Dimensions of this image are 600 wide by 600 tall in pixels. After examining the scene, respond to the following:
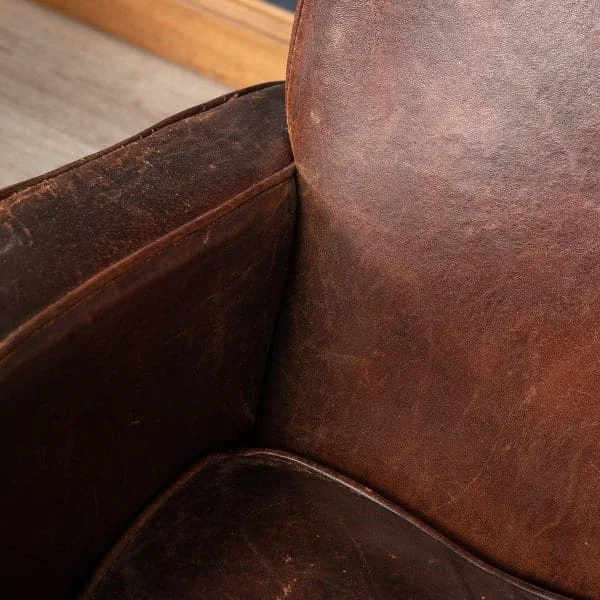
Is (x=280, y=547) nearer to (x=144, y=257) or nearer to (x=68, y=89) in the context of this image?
(x=144, y=257)

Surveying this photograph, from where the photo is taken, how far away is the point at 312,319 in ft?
2.67

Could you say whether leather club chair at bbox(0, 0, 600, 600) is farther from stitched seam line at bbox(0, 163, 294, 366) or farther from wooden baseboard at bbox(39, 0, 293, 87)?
wooden baseboard at bbox(39, 0, 293, 87)

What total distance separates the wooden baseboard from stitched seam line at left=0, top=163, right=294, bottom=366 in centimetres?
113

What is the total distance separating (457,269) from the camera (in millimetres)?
742

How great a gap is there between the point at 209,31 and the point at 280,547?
1360 mm

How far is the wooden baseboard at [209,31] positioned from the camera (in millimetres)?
1816

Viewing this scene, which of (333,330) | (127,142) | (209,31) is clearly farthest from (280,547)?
(209,31)

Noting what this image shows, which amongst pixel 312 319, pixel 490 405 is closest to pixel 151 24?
pixel 312 319

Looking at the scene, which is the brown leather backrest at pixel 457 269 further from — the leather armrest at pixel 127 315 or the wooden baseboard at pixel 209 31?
the wooden baseboard at pixel 209 31

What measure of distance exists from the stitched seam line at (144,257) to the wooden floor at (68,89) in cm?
106

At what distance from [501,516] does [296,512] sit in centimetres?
19

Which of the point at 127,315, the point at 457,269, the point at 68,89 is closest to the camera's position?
the point at 127,315

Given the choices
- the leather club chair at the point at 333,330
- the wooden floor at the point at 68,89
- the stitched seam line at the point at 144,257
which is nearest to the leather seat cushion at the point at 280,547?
the leather club chair at the point at 333,330

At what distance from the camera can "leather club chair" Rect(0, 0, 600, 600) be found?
65 cm
